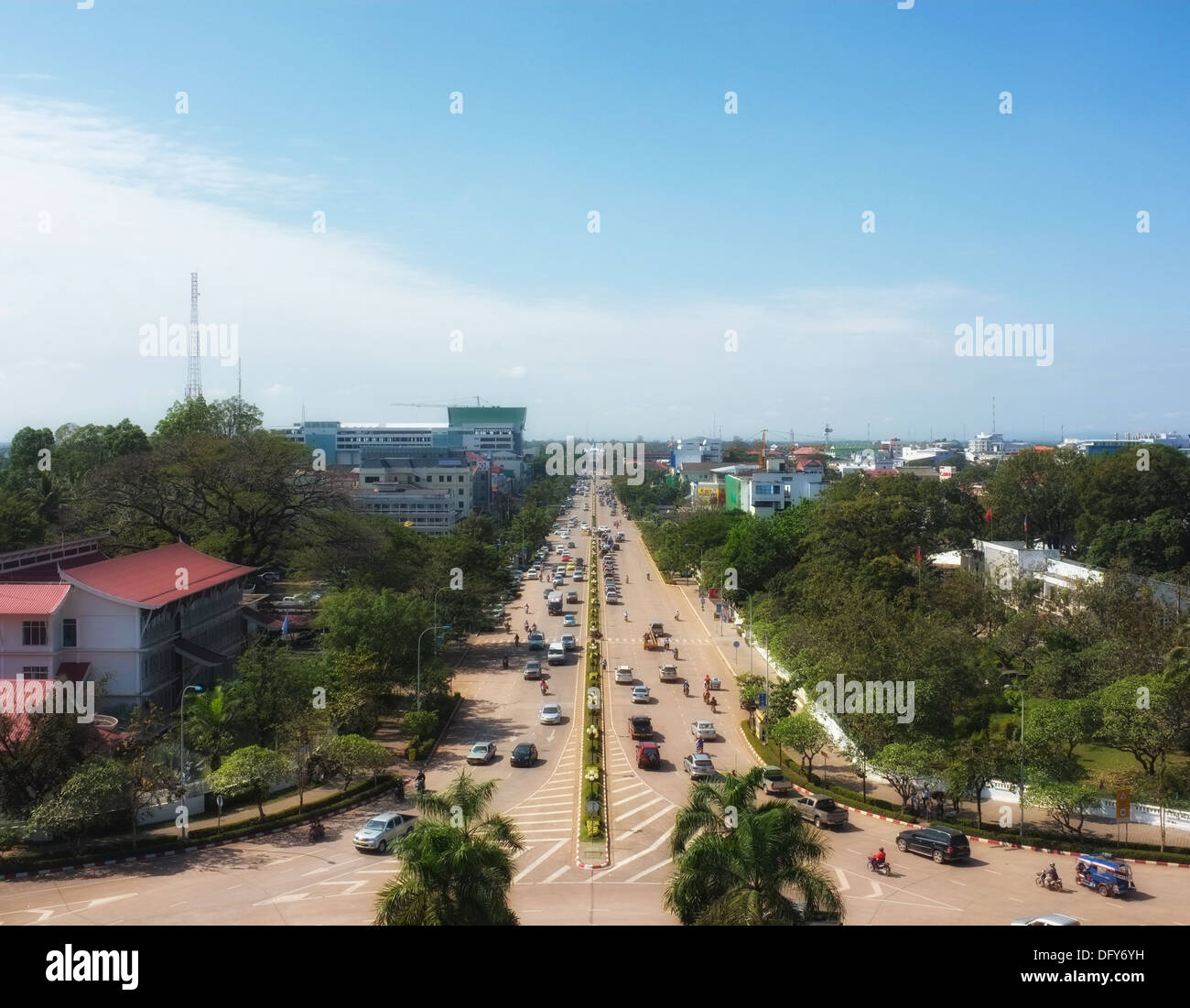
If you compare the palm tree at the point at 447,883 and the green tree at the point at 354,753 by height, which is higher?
the palm tree at the point at 447,883

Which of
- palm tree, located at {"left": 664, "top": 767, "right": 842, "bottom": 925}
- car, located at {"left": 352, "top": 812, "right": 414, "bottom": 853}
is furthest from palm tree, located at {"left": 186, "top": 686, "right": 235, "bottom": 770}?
palm tree, located at {"left": 664, "top": 767, "right": 842, "bottom": 925}

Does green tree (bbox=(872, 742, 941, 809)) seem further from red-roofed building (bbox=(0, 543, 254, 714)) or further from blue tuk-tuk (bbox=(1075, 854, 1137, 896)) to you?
red-roofed building (bbox=(0, 543, 254, 714))

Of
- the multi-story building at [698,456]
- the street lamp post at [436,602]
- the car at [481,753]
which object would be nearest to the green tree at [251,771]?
the car at [481,753]

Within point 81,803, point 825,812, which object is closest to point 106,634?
point 81,803

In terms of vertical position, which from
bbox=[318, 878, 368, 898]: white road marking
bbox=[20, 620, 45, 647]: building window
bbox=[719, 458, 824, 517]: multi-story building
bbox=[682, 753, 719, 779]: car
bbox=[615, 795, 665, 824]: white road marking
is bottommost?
bbox=[615, 795, 665, 824]: white road marking

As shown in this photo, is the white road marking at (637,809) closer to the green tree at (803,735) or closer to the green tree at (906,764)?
the green tree at (803,735)

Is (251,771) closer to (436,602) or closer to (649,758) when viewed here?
(649,758)
